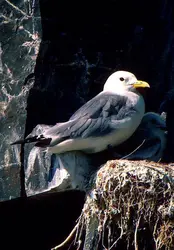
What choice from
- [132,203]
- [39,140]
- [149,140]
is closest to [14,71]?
[39,140]

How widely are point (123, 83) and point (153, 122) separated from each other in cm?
40

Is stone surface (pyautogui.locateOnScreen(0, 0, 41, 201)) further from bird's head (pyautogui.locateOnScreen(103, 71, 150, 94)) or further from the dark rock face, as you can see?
bird's head (pyautogui.locateOnScreen(103, 71, 150, 94))

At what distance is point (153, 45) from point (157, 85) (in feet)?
0.97

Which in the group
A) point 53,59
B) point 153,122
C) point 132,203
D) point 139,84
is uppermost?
point 53,59

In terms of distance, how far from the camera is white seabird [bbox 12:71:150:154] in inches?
235

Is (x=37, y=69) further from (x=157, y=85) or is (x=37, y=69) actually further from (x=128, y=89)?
(x=157, y=85)

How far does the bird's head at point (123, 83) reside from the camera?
648 cm

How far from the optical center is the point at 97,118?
6145mm

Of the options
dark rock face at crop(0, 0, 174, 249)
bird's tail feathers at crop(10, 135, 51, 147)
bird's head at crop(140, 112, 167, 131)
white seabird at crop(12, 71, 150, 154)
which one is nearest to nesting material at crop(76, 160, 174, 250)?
white seabird at crop(12, 71, 150, 154)

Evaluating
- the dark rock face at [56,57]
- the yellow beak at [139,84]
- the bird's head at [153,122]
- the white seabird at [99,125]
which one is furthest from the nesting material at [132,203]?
the bird's head at [153,122]

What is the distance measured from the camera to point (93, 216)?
5.89m

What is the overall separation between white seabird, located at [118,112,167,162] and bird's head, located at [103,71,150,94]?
335 mm

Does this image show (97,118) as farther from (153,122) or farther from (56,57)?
(153,122)

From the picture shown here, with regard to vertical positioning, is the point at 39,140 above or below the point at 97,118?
below
